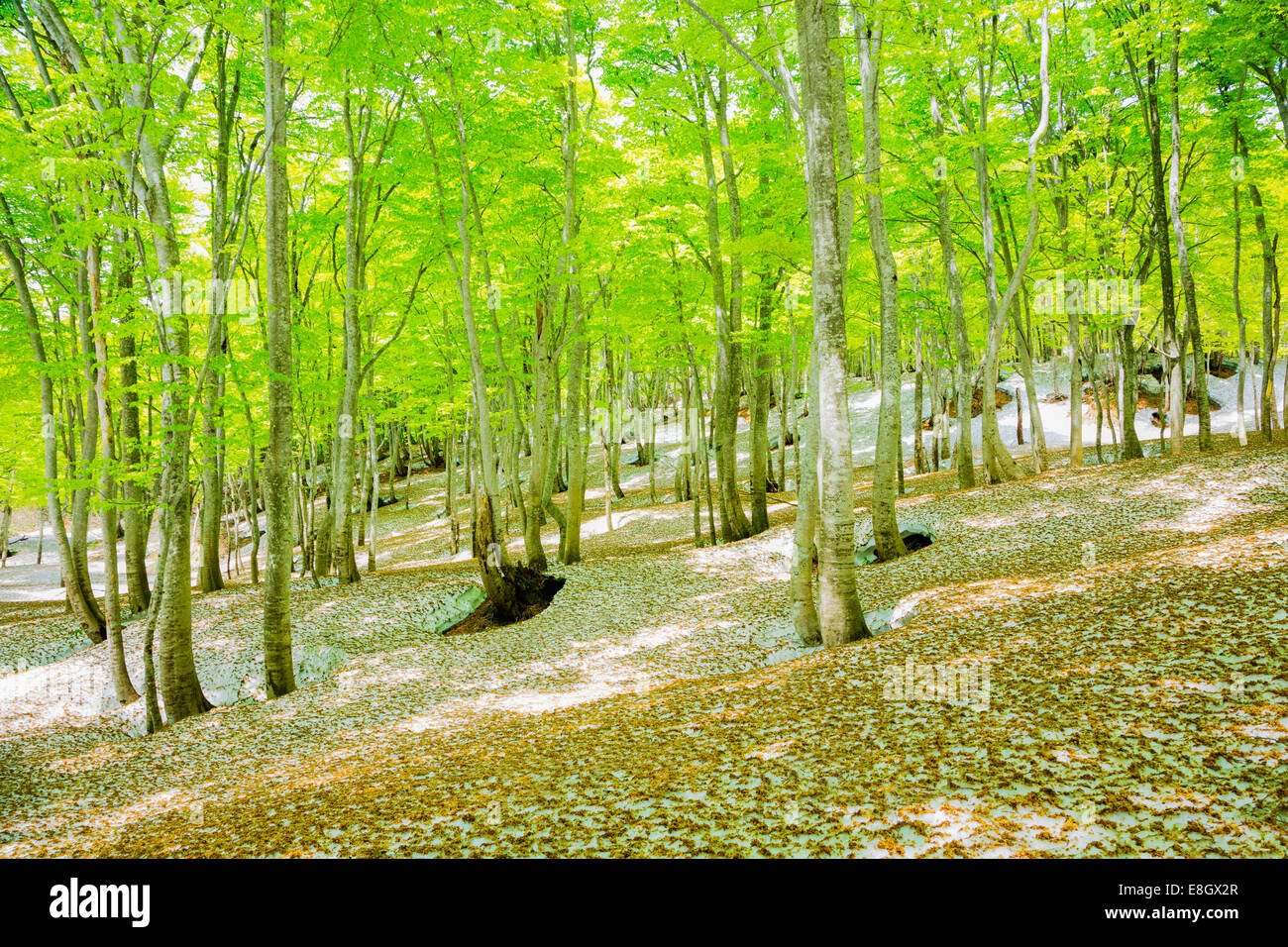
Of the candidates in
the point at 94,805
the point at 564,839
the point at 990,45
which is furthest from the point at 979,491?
the point at 94,805

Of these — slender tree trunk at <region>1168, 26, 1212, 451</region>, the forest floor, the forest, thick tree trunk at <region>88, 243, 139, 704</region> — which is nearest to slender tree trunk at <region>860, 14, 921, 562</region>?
the forest

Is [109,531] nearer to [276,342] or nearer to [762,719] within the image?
[276,342]

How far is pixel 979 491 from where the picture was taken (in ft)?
42.9

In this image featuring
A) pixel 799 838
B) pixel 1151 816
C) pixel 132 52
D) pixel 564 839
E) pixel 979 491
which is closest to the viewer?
pixel 1151 816

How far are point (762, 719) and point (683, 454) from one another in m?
14.9

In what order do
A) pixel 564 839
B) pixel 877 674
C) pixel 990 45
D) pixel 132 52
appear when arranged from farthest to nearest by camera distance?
1. pixel 990 45
2. pixel 132 52
3. pixel 877 674
4. pixel 564 839

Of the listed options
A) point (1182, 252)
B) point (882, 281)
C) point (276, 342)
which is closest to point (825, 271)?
point (882, 281)

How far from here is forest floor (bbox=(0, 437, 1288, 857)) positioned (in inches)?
126

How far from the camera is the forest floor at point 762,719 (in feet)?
10.5

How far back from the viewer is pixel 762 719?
16.1 feet

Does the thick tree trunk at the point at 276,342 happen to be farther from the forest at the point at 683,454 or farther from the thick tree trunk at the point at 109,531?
the thick tree trunk at the point at 109,531

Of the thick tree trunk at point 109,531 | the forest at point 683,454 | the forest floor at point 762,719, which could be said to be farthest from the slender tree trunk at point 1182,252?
the thick tree trunk at point 109,531
